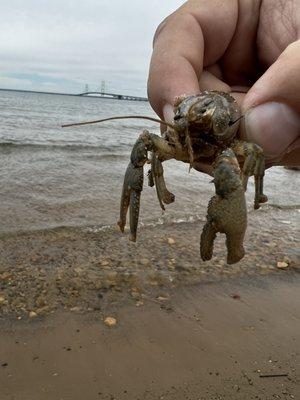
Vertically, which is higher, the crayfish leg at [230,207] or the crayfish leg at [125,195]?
the crayfish leg at [230,207]

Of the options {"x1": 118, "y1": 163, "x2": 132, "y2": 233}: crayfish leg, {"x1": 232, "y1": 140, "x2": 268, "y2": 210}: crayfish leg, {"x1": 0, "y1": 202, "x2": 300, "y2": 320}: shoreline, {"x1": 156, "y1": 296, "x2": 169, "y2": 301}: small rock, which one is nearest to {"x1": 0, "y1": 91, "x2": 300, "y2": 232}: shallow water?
{"x1": 0, "y1": 202, "x2": 300, "y2": 320}: shoreline

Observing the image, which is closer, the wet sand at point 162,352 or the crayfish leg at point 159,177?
the crayfish leg at point 159,177

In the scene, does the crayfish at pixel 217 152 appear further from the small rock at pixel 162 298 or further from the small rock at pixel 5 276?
the small rock at pixel 5 276

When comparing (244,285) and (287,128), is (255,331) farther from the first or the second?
(287,128)

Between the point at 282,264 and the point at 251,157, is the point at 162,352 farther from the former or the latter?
the point at 282,264

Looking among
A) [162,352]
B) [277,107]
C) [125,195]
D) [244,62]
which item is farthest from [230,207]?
[162,352]

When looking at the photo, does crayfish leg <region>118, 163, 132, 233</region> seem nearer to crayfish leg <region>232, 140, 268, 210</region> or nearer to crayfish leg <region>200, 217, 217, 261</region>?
crayfish leg <region>200, 217, 217, 261</region>

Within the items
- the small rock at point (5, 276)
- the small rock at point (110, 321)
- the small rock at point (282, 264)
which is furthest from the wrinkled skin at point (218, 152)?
the small rock at point (282, 264)
